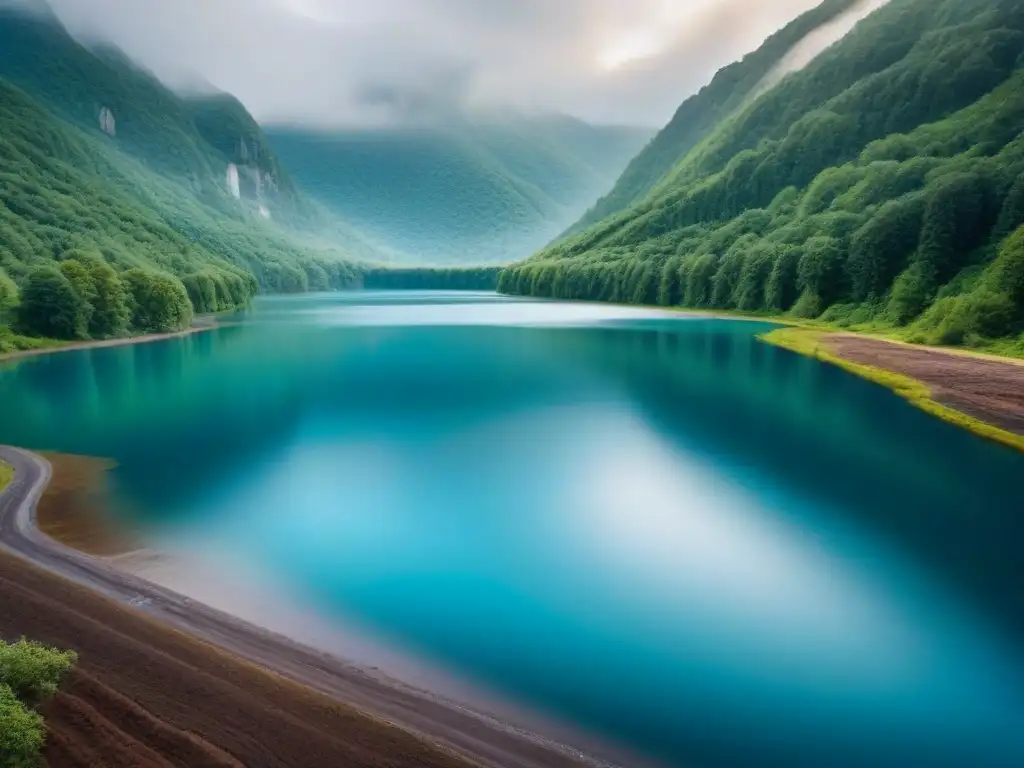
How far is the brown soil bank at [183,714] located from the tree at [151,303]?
79518 millimetres

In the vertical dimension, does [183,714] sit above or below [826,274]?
below

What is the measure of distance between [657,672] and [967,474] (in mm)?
21416

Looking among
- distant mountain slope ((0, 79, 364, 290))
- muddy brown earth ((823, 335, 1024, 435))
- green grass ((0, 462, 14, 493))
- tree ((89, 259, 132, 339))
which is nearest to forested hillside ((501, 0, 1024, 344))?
muddy brown earth ((823, 335, 1024, 435))

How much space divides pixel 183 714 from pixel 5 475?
19.3 metres

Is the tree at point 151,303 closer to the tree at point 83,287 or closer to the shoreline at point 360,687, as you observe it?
the tree at point 83,287

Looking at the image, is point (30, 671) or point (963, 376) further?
point (963, 376)

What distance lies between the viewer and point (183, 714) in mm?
11164

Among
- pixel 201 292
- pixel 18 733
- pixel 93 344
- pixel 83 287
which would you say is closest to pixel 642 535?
pixel 18 733

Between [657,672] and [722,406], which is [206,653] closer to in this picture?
[657,672]

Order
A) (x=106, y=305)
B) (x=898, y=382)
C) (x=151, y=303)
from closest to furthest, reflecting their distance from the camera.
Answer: (x=898, y=382)
(x=106, y=305)
(x=151, y=303)

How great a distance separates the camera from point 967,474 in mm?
29219

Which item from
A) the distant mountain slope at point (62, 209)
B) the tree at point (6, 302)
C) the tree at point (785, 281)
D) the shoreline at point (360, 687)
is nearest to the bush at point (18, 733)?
the shoreline at point (360, 687)

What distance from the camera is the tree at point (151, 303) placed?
8444 centimetres

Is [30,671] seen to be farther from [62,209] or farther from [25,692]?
[62,209]
